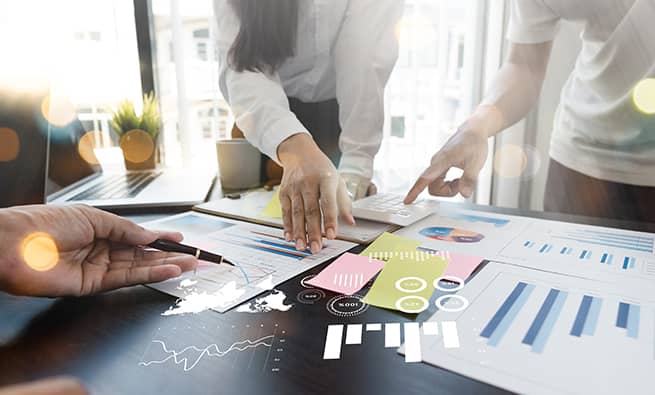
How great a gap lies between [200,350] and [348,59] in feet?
2.54

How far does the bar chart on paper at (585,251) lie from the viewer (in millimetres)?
528

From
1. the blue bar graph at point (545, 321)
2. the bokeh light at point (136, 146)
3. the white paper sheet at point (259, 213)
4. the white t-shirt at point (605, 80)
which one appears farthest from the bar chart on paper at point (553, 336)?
the bokeh light at point (136, 146)

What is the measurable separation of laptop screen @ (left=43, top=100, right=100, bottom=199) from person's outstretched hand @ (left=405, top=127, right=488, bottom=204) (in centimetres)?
74

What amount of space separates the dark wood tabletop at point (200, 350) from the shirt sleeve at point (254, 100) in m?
0.40

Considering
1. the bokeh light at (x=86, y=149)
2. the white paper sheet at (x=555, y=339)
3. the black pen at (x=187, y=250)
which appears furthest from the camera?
the bokeh light at (x=86, y=149)

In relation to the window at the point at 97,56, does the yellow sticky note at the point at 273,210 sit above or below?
below

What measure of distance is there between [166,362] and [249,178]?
2.41 feet

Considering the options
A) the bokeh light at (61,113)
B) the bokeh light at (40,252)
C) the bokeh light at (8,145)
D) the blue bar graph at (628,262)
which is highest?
the bokeh light at (61,113)

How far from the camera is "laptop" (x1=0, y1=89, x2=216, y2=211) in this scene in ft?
2.19

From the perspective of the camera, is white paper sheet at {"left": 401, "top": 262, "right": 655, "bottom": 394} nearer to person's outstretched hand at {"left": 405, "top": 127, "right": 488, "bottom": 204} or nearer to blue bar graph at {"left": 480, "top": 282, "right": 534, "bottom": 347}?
blue bar graph at {"left": 480, "top": 282, "right": 534, "bottom": 347}

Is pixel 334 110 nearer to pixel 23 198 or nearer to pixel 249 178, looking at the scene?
pixel 249 178

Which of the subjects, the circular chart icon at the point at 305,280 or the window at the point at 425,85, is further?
the window at the point at 425,85

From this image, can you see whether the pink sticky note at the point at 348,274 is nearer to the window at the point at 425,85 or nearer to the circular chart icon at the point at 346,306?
the circular chart icon at the point at 346,306
